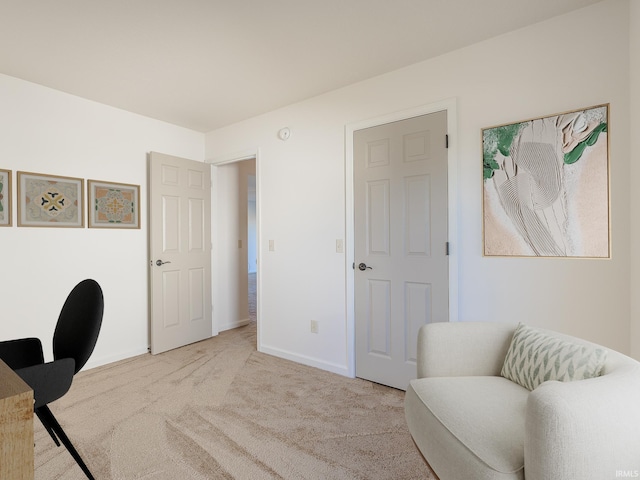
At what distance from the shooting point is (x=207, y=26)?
6.61 ft

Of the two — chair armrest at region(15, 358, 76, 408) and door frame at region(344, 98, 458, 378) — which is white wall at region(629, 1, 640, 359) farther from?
chair armrest at region(15, 358, 76, 408)

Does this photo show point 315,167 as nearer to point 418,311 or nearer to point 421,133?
point 421,133

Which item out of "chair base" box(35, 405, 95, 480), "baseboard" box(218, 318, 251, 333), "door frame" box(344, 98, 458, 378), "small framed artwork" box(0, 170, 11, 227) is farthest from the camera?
"baseboard" box(218, 318, 251, 333)

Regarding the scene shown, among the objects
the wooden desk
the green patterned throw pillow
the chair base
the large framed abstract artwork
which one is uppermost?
the large framed abstract artwork

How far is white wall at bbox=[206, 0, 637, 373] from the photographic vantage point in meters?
1.83

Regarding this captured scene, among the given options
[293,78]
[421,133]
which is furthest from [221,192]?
[421,133]

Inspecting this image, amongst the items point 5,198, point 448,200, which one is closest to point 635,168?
point 448,200

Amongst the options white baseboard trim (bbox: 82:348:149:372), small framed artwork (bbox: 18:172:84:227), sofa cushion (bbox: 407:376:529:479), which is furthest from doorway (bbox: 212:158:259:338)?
sofa cushion (bbox: 407:376:529:479)

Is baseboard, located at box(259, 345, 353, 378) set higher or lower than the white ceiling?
lower

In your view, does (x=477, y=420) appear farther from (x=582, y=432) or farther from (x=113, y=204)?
(x=113, y=204)

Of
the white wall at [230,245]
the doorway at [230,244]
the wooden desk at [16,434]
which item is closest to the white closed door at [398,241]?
the doorway at [230,244]

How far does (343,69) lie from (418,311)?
1.89m

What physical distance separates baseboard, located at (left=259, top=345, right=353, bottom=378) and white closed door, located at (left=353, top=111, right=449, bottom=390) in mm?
177

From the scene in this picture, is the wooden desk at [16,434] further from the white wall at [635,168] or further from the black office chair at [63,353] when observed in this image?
the white wall at [635,168]
